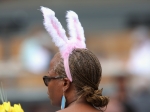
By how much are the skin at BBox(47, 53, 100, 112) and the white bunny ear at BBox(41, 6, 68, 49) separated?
0.11 m

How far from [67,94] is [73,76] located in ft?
0.58

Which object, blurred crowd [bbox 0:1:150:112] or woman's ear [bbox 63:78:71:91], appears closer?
woman's ear [bbox 63:78:71:91]

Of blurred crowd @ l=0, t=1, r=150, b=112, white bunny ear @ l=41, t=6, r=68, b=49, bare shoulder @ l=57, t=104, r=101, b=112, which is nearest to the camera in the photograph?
bare shoulder @ l=57, t=104, r=101, b=112

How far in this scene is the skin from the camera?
12.6 ft

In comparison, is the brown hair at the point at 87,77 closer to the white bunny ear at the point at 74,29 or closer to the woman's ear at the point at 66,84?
the woman's ear at the point at 66,84

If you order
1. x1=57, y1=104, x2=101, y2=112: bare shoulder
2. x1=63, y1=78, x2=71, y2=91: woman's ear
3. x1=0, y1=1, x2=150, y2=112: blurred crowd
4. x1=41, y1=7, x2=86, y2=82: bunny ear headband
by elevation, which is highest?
x1=41, y1=7, x2=86, y2=82: bunny ear headband

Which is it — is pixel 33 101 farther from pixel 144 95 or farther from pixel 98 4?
pixel 98 4

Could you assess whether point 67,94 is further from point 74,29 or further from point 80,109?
point 74,29

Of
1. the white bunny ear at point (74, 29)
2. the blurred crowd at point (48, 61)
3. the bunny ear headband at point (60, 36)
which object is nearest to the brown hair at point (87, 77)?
the bunny ear headband at point (60, 36)

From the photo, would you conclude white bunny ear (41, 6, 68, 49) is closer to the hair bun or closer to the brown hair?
the brown hair

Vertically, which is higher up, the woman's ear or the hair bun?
the woman's ear

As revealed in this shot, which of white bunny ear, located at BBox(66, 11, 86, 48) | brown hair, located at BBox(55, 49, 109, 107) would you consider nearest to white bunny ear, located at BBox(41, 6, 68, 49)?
white bunny ear, located at BBox(66, 11, 86, 48)

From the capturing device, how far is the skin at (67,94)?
3.85 m

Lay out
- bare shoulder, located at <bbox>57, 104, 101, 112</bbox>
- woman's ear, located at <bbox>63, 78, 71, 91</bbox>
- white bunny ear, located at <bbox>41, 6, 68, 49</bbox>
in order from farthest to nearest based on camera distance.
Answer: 1. white bunny ear, located at <bbox>41, 6, 68, 49</bbox>
2. woman's ear, located at <bbox>63, 78, 71, 91</bbox>
3. bare shoulder, located at <bbox>57, 104, 101, 112</bbox>
